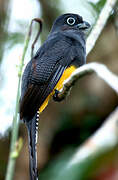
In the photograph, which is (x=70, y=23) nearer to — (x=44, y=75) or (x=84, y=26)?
(x=84, y=26)

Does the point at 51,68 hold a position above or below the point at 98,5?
below

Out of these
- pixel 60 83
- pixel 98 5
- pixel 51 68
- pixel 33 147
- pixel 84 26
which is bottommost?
pixel 33 147

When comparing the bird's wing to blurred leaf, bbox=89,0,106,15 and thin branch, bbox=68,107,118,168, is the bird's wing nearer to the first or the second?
blurred leaf, bbox=89,0,106,15

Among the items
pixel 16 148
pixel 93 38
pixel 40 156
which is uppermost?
pixel 93 38

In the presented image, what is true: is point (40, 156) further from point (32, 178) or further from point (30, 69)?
point (32, 178)

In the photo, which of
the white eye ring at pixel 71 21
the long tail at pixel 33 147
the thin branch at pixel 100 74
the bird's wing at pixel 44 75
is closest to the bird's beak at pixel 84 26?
the white eye ring at pixel 71 21

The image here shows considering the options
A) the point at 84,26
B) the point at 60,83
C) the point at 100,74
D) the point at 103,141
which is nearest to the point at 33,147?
the point at 60,83

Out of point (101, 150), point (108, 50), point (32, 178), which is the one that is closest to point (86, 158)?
point (101, 150)
